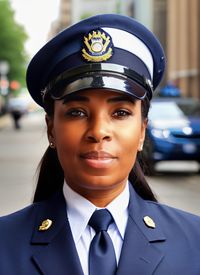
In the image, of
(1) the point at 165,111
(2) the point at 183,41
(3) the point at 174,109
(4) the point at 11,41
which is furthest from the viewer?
(4) the point at 11,41

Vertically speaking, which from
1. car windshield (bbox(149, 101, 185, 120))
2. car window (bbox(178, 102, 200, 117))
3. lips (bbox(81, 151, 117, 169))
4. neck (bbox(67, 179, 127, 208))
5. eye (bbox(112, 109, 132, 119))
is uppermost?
eye (bbox(112, 109, 132, 119))

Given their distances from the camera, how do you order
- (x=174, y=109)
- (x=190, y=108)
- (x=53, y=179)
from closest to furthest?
(x=53, y=179) → (x=174, y=109) → (x=190, y=108)

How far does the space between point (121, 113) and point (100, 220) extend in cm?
27

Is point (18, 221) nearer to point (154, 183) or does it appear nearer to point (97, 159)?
point (97, 159)

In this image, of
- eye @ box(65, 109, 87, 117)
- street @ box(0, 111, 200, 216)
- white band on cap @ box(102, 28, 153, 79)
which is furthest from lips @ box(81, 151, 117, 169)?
street @ box(0, 111, 200, 216)

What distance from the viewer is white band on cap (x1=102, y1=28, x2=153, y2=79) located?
2.03 metres

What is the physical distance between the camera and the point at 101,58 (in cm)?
198

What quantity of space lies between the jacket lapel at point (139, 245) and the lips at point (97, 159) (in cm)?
19

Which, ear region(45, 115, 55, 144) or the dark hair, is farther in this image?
the dark hair

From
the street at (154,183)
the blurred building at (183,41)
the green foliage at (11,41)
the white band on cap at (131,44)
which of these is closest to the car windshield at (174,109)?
the street at (154,183)

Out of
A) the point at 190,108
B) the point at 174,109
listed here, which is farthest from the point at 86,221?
the point at 190,108

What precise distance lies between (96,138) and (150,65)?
1.15 feet

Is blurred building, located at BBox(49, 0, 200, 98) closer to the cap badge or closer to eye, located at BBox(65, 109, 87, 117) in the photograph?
the cap badge

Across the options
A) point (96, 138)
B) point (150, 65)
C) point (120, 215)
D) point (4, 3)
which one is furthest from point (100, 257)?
point (4, 3)
